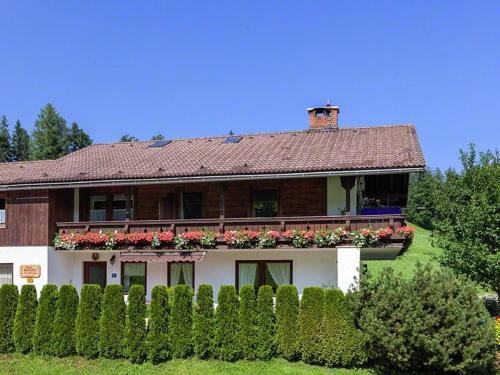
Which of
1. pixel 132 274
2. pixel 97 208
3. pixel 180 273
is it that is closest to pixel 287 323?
pixel 180 273

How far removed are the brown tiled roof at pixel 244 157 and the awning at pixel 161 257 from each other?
2.92 m

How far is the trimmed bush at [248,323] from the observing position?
15.5 m

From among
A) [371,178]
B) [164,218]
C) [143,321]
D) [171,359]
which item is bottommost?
[171,359]

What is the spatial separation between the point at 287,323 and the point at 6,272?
12.6 meters

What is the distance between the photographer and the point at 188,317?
52.7 ft

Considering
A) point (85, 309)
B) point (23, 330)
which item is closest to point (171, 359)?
point (85, 309)

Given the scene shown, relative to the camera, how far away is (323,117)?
27453 millimetres

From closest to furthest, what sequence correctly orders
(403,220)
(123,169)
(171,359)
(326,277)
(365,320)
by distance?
(365,320) < (171,359) < (403,220) < (326,277) < (123,169)

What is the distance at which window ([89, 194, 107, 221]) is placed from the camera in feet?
78.6

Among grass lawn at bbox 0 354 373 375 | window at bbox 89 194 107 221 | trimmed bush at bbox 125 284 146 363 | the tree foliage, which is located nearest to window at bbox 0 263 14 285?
window at bbox 89 194 107 221

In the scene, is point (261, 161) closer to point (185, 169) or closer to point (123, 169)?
point (185, 169)

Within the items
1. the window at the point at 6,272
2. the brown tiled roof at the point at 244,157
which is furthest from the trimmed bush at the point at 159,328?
the window at the point at 6,272

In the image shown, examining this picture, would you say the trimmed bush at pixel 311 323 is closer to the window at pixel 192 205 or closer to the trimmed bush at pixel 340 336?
the trimmed bush at pixel 340 336

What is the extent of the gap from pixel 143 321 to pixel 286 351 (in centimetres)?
413
